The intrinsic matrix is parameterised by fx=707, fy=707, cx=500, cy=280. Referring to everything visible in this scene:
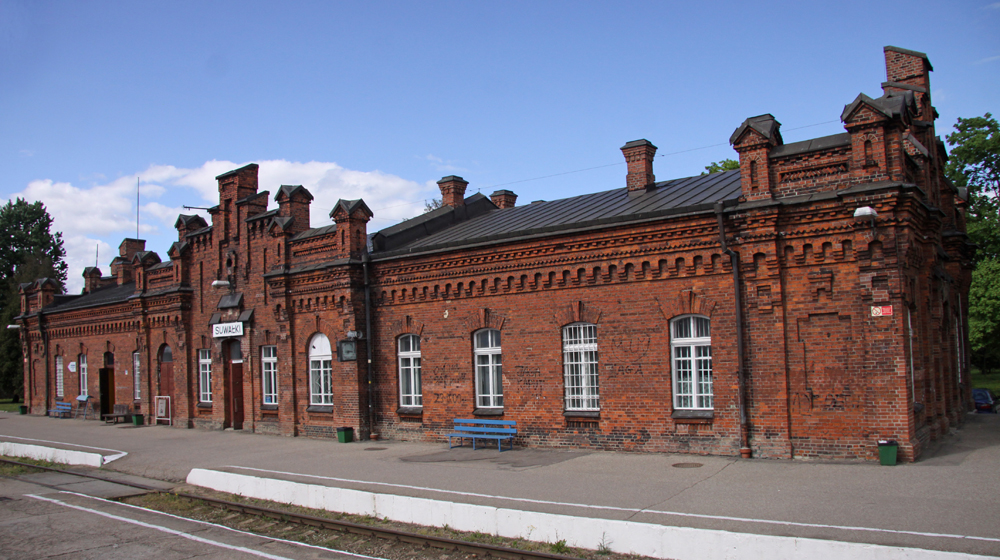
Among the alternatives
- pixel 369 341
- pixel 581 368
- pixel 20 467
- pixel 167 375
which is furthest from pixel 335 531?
pixel 167 375

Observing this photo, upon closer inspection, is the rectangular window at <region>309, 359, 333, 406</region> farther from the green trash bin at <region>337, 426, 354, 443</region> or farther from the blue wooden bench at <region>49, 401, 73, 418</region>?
the blue wooden bench at <region>49, 401, 73, 418</region>

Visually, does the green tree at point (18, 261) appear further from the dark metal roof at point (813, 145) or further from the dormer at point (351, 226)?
the dark metal roof at point (813, 145)

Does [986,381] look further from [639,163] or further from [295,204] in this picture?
[295,204]

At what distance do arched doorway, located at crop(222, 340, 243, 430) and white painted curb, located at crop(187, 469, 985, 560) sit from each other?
11420mm

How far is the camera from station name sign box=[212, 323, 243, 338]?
859 inches

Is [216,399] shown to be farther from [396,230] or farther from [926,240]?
[926,240]

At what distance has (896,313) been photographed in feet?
38.4

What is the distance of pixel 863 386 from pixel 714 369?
2522 mm

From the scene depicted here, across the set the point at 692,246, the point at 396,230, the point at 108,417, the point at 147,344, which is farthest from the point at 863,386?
the point at 108,417

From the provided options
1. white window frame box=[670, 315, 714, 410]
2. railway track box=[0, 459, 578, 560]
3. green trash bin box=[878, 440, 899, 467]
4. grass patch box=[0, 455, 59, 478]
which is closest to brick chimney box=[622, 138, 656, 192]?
white window frame box=[670, 315, 714, 410]

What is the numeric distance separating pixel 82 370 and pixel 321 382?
632 inches

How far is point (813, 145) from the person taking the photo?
1255cm

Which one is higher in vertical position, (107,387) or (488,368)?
(488,368)

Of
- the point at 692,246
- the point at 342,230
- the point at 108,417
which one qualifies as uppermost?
the point at 342,230
